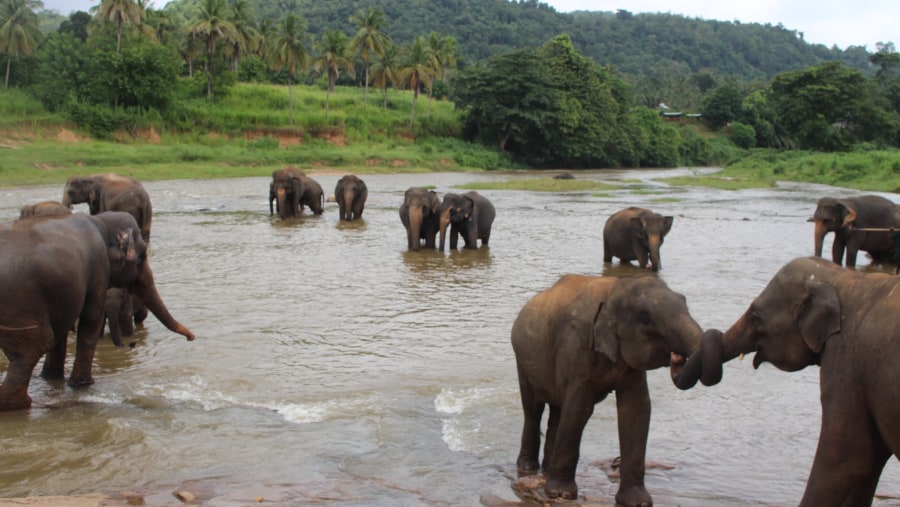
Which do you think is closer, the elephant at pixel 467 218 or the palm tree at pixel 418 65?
the elephant at pixel 467 218

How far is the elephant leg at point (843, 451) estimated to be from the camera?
166 inches

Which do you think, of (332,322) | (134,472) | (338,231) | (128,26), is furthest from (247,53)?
(134,472)

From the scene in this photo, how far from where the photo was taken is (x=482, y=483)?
5945 mm

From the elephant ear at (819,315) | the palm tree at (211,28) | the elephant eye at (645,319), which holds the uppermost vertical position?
the palm tree at (211,28)

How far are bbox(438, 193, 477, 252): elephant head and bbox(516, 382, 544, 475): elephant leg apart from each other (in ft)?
35.8

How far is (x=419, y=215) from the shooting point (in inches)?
676

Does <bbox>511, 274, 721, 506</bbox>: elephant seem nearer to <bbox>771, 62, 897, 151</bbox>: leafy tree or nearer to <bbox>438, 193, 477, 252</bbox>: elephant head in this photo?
<bbox>438, 193, 477, 252</bbox>: elephant head

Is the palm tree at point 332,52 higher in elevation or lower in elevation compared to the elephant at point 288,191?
higher

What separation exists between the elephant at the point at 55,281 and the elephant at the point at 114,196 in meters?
8.46

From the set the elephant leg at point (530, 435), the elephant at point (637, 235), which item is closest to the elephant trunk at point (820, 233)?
the elephant at point (637, 235)

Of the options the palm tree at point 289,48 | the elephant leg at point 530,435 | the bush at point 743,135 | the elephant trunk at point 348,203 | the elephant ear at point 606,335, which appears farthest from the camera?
the bush at point 743,135

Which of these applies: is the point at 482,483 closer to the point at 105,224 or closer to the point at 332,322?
the point at 105,224

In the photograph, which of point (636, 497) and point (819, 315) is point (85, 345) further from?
point (819, 315)

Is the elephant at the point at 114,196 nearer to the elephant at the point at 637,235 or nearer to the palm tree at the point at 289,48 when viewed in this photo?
the elephant at the point at 637,235
